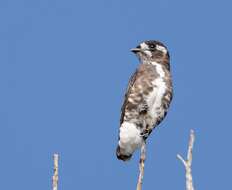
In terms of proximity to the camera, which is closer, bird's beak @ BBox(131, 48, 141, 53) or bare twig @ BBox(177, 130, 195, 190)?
bare twig @ BBox(177, 130, 195, 190)

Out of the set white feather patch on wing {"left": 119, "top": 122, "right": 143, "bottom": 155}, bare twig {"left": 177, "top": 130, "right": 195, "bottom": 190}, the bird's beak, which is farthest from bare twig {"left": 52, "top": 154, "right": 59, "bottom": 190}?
the bird's beak

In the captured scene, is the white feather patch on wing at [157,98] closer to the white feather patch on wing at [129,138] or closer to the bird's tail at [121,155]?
the white feather patch on wing at [129,138]

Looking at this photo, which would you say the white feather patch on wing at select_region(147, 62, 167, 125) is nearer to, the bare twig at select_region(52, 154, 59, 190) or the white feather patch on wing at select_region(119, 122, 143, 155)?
the white feather patch on wing at select_region(119, 122, 143, 155)

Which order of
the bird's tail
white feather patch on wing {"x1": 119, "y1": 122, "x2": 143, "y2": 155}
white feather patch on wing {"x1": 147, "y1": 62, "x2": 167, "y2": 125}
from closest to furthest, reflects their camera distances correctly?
1. white feather patch on wing {"x1": 147, "y1": 62, "x2": 167, "y2": 125}
2. white feather patch on wing {"x1": 119, "y1": 122, "x2": 143, "y2": 155}
3. the bird's tail

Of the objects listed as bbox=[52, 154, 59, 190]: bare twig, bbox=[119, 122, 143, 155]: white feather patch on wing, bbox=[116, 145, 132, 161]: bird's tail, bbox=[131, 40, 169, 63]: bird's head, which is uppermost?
bbox=[131, 40, 169, 63]: bird's head

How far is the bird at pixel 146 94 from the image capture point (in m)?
10.0

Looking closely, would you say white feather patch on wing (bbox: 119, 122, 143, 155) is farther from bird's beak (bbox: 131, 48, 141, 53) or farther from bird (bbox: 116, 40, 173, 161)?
bird's beak (bbox: 131, 48, 141, 53)

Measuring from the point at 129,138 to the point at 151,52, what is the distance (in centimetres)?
157

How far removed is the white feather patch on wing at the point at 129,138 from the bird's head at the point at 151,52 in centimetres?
118

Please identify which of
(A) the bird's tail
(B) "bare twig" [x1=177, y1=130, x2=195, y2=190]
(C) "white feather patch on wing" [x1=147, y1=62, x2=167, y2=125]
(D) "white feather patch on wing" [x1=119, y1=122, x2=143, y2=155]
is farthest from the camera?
(A) the bird's tail

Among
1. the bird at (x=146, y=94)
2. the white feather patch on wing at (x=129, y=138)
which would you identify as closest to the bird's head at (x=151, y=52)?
Answer: the bird at (x=146, y=94)

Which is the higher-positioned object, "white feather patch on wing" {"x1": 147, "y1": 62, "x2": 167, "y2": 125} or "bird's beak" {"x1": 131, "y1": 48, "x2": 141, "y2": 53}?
"bird's beak" {"x1": 131, "y1": 48, "x2": 141, "y2": 53}

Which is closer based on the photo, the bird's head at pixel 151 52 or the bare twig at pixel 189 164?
the bare twig at pixel 189 164

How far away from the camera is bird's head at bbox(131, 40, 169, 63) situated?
10516 mm
